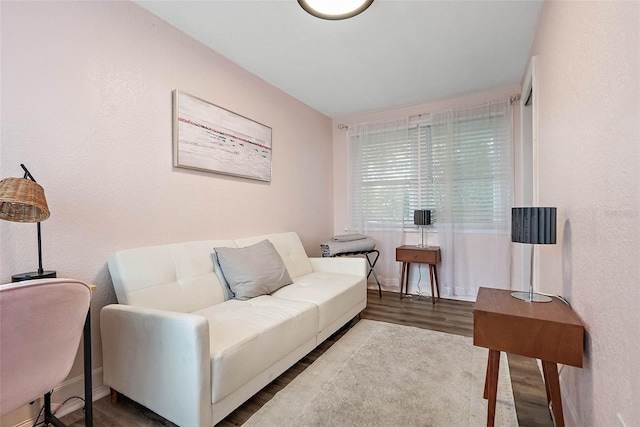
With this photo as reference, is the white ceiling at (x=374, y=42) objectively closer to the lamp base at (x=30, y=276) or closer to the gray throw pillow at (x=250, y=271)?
the gray throw pillow at (x=250, y=271)

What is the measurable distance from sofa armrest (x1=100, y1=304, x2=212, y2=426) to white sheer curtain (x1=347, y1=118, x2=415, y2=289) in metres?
3.18

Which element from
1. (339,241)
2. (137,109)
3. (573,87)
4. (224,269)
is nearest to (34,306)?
(224,269)

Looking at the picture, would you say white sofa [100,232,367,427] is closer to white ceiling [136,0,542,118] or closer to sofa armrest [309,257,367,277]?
sofa armrest [309,257,367,277]

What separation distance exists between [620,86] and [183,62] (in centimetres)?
262

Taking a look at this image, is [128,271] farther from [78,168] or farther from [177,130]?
[177,130]

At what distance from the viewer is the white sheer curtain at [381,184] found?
13.3 feet

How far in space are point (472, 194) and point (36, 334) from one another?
390 centimetres

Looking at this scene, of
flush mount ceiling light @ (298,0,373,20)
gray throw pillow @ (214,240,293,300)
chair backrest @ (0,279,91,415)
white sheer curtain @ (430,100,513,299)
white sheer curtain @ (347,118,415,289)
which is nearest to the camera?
chair backrest @ (0,279,91,415)

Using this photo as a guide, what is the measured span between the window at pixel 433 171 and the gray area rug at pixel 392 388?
1.75 metres

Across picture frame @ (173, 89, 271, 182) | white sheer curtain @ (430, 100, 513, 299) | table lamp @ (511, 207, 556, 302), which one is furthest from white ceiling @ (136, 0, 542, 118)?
table lamp @ (511, 207, 556, 302)

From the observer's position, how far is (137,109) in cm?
201

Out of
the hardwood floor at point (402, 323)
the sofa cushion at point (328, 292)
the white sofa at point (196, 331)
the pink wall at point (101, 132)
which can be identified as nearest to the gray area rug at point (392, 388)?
the hardwood floor at point (402, 323)

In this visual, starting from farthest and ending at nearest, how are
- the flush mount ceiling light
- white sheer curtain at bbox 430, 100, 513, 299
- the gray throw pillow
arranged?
1. white sheer curtain at bbox 430, 100, 513, 299
2. the gray throw pillow
3. the flush mount ceiling light

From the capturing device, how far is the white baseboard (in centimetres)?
146
